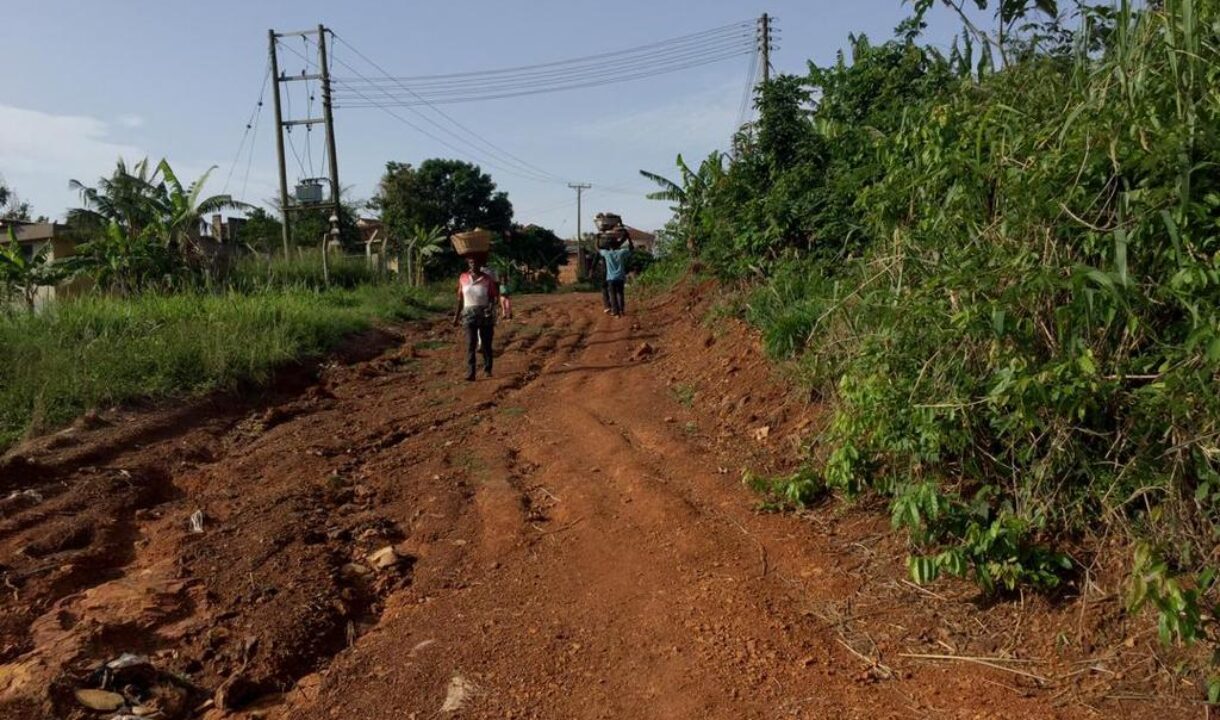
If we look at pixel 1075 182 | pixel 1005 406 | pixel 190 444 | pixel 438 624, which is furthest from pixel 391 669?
→ pixel 190 444

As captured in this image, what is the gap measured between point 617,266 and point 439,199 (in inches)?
890

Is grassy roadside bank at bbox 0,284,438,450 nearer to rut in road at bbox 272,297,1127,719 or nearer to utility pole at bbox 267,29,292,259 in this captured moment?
rut in road at bbox 272,297,1127,719

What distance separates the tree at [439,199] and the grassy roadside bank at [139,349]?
69.9 feet

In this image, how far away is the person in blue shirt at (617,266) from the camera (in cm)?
1405

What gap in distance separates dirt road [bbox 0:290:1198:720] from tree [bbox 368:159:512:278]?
88.6 feet

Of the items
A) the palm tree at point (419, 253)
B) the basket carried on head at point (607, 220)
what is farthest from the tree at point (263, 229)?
the basket carried on head at point (607, 220)

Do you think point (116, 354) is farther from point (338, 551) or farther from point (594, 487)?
point (594, 487)

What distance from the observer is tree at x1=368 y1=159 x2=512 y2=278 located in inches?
1328

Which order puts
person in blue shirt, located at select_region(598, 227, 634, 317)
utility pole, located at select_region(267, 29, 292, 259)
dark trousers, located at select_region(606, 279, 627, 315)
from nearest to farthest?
person in blue shirt, located at select_region(598, 227, 634, 317) < dark trousers, located at select_region(606, 279, 627, 315) < utility pole, located at select_region(267, 29, 292, 259)

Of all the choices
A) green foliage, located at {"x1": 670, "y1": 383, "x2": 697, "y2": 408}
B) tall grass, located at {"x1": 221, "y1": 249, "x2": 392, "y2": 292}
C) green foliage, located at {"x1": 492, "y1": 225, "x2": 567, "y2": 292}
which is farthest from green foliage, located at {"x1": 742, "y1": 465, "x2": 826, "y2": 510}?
green foliage, located at {"x1": 492, "y1": 225, "x2": 567, "y2": 292}

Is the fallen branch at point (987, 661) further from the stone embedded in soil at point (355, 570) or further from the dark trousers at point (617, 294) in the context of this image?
the dark trousers at point (617, 294)

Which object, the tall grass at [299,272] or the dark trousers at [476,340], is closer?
the dark trousers at [476,340]

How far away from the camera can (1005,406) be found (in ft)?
11.9

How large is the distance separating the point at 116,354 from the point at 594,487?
6.08 metres
